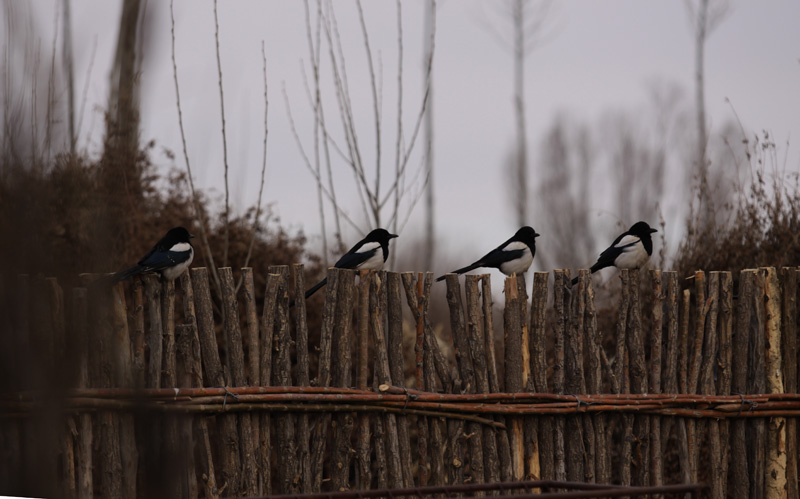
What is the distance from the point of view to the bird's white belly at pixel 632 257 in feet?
18.1

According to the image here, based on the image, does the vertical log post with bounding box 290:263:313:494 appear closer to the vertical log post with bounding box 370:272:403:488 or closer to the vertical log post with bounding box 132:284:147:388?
the vertical log post with bounding box 370:272:403:488

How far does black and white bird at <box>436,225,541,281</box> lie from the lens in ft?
18.5

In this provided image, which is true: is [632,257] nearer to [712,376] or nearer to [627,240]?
[627,240]

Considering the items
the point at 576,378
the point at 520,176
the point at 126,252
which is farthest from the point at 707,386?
the point at 520,176

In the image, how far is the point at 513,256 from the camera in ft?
18.6

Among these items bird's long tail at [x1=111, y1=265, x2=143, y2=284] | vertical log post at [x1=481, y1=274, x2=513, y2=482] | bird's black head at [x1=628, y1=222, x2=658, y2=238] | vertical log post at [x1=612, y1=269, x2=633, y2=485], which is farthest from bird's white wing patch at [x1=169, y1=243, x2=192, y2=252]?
bird's black head at [x1=628, y1=222, x2=658, y2=238]

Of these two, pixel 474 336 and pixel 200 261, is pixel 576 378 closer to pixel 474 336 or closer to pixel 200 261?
pixel 474 336

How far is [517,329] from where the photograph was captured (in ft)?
16.3

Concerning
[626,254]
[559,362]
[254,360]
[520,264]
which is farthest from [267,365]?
[626,254]

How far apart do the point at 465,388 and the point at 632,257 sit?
1.46 m

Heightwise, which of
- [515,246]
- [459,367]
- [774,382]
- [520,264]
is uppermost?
[515,246]

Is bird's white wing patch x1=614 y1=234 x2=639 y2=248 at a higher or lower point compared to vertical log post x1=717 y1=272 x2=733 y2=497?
higher

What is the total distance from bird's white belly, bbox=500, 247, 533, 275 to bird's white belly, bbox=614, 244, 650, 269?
554 millimetres

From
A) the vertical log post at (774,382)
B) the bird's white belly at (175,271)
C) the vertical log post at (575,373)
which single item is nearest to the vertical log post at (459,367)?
the vertical log post at (575,373)
